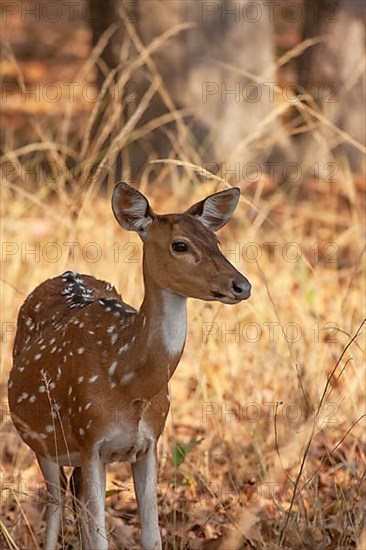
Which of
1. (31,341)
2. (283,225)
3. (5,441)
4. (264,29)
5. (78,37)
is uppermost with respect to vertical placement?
(78,37)

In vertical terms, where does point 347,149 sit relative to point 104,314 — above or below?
above

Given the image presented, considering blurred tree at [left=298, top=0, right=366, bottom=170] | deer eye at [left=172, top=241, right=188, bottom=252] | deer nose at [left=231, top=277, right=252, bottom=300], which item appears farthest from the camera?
blurred tree at [left=298, top=0, right=366, bottom=170]

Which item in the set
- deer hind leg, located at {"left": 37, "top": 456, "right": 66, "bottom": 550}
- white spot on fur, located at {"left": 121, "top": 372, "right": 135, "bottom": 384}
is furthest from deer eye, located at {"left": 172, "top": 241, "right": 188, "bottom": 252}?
deer hind leg, located at {"left": 37, "top": 456, "right": 66, "bottom": 550}

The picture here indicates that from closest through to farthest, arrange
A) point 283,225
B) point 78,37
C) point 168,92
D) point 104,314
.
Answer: point 104,314
point 283,225
point 168,92
point 78,37

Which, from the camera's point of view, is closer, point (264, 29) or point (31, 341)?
point (31, 341)

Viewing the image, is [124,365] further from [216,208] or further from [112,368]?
[216,208]

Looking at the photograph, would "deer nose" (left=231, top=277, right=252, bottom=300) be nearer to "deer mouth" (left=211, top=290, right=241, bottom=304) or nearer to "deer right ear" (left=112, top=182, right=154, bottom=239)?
"deer mouth" (left=211, top=290, right=241, bottom=304)

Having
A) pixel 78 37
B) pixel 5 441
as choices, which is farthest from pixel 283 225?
pixel 78 37

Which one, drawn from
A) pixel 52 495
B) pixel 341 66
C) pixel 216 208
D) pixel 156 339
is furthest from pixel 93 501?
pixel 341 66

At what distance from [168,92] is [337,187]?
57.9 inches

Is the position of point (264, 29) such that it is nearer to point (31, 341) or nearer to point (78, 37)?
point (31, 341)

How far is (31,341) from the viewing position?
18.4 ft

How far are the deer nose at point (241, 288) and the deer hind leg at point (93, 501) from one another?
941mm

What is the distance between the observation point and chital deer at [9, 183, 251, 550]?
4.67 metres
